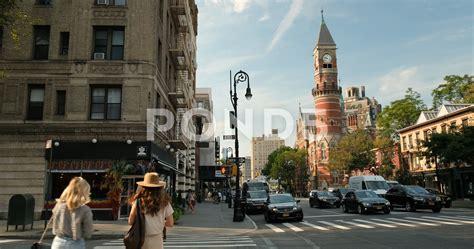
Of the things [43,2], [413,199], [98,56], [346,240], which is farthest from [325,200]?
[43,2]

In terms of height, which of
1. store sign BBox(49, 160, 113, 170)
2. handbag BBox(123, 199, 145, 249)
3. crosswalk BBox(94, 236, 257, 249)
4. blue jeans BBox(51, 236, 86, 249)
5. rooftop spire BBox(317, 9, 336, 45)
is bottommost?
crosswalk BBox(94, 236, 257, 249)

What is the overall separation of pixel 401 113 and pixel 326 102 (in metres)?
31.4

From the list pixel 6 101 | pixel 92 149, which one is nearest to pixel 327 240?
pixel 92 149

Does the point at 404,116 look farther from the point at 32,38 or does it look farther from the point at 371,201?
the point at 32,38

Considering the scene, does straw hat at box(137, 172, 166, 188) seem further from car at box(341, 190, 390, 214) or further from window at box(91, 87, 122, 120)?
car at box(341, 190, 390, 214)

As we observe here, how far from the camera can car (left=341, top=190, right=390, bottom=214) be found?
2286 cm

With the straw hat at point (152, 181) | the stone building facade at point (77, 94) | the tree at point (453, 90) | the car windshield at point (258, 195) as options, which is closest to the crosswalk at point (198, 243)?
the straw hat at point (152, 181)

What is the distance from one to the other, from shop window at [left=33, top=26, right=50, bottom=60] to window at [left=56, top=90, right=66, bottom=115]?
2.29 metres

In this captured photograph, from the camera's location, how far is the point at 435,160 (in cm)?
4134

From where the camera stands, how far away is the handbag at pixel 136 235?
16.2ft

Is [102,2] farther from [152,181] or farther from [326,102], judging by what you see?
[326,102]

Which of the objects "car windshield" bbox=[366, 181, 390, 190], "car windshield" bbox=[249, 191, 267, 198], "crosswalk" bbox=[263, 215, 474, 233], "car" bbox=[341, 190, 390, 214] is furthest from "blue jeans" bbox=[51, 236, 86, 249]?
"car windshield" bbox=[366, 181, 390, 190]

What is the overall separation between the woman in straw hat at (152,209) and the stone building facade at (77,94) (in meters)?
15.5

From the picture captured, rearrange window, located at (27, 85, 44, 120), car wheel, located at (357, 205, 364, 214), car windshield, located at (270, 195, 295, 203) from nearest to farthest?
car windshield, located at (270, 195, 295, 203) → window, located at (27, 85, 44, 120) → car wheel, located at (357, 205, 364, 214)
